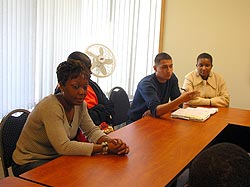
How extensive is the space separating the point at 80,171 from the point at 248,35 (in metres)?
3.50

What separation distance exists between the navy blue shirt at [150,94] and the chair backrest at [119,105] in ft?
0.44

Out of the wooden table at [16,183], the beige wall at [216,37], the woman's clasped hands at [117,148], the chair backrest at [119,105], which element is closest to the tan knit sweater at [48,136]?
the woman's clasped hands at [117,148]

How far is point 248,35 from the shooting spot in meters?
4.21

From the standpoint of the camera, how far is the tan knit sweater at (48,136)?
1678 mm

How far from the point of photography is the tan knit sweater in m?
1.68

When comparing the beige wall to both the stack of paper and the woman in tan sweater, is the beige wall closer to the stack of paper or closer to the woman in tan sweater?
the stack of paper

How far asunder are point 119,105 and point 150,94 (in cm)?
49

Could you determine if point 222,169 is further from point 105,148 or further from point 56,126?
point 56,126

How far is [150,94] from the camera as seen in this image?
2.82 metres

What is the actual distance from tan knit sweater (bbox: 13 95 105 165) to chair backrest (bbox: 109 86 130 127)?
117cm

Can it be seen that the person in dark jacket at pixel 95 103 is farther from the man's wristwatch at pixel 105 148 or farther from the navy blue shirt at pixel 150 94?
the man's wristwatch at pixel 105 148

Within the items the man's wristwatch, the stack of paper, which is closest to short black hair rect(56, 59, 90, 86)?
the man's wristwatch

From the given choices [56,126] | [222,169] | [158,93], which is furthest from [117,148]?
[158,93]

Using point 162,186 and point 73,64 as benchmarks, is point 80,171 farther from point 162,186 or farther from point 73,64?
point 73,64
